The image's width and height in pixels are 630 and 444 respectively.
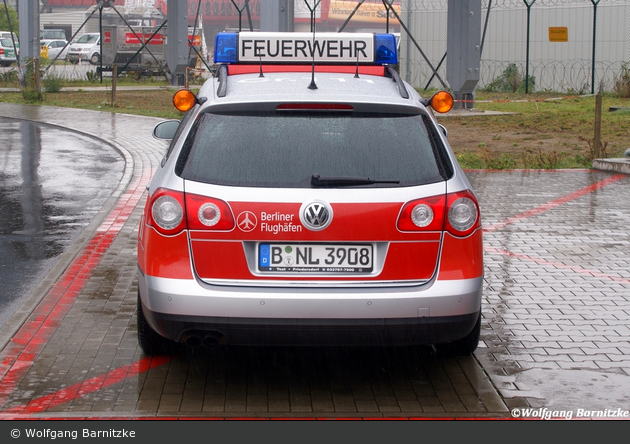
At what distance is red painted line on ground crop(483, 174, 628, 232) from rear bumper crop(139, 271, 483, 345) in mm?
4984

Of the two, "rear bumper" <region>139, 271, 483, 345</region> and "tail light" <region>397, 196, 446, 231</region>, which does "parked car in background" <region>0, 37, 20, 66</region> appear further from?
"tail light" <region>397, 196, 446, 231</region>

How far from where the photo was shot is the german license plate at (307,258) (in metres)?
4.61

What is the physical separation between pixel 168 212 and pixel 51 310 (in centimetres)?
224

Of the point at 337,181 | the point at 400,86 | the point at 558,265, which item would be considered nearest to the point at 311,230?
the point at 337,181

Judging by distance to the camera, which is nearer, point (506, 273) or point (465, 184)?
point (465, 184)

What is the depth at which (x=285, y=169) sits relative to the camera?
15.3ft

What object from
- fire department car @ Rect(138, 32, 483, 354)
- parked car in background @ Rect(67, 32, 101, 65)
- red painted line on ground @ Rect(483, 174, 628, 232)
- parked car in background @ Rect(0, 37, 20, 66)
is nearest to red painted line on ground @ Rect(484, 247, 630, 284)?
red painted line on ground @ Rect(483, 174, 628, 232)

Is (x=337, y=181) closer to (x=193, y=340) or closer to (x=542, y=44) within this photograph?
(x=193, y=340)

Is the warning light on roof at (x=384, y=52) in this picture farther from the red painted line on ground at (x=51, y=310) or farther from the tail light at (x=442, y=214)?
the red painted line on ground at (x=51, y=310)

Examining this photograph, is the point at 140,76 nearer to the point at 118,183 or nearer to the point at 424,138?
the point at 118,183

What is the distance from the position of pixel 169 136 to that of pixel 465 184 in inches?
107

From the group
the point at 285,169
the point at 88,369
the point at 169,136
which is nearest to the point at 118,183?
the point at 169,136

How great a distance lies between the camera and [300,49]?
621 centimetres

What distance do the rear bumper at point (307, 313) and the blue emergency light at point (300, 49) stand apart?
2.04m
